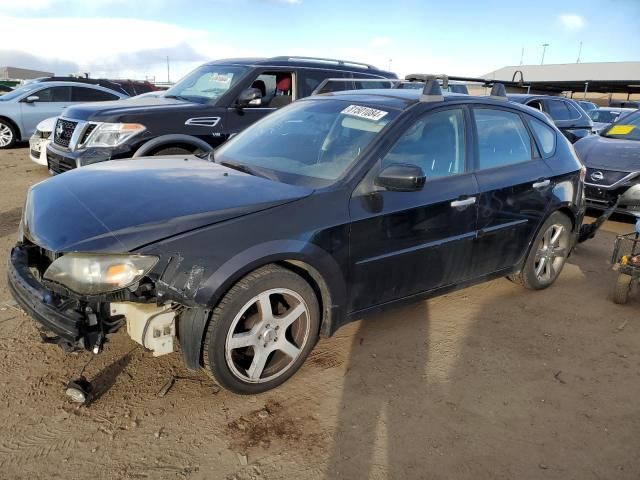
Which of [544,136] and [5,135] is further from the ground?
[544,136]

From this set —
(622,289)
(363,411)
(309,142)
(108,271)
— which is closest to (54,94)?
(309,142)

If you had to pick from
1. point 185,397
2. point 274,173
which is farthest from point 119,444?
point 274,173

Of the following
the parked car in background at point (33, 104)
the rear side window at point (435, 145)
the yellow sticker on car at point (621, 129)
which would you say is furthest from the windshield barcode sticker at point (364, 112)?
the parked car in background at point (33, 104)

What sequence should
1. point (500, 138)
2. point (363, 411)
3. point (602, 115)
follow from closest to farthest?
point (363, 411)
point (500, 138)
point (602, 115)

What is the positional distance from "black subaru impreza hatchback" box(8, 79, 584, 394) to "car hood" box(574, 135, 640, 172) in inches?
141

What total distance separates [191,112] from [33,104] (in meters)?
7.70

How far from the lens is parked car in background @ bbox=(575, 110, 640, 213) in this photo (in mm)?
6963

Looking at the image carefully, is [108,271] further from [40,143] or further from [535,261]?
[40,143]

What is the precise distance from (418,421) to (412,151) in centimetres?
172

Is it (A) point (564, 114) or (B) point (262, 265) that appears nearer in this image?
(B) point (262, 265)

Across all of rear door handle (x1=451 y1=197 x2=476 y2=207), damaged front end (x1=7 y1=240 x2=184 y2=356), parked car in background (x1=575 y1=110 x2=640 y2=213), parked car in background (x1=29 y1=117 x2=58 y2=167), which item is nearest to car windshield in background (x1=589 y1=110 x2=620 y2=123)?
parked car in background (x1=575 y1=110 x2=640 y2=213)

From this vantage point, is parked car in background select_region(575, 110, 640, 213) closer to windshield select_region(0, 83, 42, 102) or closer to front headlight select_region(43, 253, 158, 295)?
front headlight select_region(43, 253, 158, 295)

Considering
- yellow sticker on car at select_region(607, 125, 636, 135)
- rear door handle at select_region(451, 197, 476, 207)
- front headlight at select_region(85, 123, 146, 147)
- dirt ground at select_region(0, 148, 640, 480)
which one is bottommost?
dirt ground at select_region(0, 148, 640, 480)

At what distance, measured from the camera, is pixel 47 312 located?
8.29 feet
